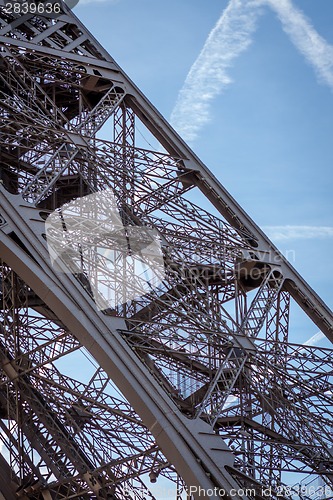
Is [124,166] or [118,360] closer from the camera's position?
[118,360]

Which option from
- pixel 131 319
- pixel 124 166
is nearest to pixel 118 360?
pixel 131 319

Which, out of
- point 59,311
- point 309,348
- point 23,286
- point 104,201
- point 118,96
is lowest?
point 309,348

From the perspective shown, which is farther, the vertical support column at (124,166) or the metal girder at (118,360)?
the vertical support column at (124,166)

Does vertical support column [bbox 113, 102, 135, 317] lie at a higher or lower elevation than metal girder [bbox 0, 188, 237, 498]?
higher

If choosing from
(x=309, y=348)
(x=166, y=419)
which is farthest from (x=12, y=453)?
(x=166, y=419)

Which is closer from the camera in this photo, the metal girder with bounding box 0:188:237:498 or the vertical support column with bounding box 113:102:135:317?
the metal girder with bounding box 0:188:237:498

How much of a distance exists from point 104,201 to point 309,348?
193 inches

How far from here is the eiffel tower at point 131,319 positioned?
53.0 ft

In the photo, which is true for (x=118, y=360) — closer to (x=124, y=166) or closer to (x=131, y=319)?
(x=131, y=319)

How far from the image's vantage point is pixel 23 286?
24.0 meters

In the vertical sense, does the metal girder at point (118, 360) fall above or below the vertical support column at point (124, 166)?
below

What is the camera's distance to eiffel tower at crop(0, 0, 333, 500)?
1616 cm

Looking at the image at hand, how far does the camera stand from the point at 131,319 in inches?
667

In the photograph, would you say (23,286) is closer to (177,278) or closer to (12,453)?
(12,453)
